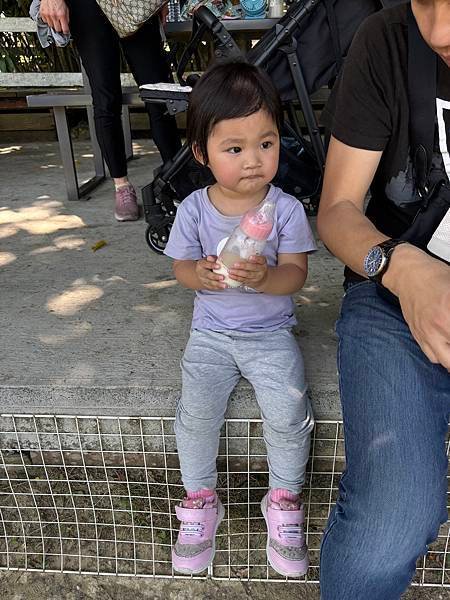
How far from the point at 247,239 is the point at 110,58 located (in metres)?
1.87

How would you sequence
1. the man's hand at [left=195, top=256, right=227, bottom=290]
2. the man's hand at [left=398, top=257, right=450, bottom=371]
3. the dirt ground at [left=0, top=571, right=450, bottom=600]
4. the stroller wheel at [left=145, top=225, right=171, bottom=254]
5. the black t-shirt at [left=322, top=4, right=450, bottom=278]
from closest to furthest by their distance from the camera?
the man's hand at [left=398, top=257, right=450, bottom=371], the black t-shirt at [left=322, top=4, right=450, bottom=278], the man's hand at [left=195, top=256, right=227, bottom=290], the dirt ground at [left=0, top=571, right=450, bottom=600], the stroller wheel at [left=145, top=225, right=171, bottom=254]

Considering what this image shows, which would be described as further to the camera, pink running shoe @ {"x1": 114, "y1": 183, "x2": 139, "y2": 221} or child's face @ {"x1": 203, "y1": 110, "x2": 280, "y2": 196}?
pink running shoe @ {"x1": 114, "y1": 183, "x2": 139, "y2": 221}

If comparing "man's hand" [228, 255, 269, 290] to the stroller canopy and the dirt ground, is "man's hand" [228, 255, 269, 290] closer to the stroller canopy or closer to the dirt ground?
the dirt ground

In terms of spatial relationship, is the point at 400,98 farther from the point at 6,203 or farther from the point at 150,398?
the point at 6,203

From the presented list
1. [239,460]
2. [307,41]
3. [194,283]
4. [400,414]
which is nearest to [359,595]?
[400,414]

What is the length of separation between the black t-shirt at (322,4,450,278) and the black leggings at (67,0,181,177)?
5.17 ft

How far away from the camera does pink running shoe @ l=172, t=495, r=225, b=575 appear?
148 centimetres

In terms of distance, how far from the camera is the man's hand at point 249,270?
1.34 meters

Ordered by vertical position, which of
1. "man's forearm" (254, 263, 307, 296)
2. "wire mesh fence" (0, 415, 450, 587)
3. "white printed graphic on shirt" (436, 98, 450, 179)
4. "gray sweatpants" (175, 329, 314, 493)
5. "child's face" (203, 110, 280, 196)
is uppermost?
"white printed graphic on shirt" (436, 98, 450, 179)

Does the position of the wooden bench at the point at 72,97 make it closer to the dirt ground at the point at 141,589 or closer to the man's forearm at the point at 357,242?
the man's forearm at the point at 357,242

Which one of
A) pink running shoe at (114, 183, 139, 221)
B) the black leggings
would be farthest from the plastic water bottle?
pink running shoe at (114, 183, 139, 221)

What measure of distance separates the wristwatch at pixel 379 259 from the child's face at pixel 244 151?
424 mm

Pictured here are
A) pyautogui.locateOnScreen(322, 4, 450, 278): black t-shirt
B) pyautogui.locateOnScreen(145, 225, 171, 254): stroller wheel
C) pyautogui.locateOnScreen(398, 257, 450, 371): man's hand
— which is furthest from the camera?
pyautogui.locateOnScreen(145, 225, 171, 254): stroller wheel

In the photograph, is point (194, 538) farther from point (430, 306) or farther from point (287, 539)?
point (430, 306)
